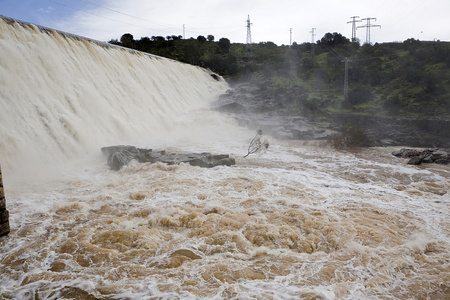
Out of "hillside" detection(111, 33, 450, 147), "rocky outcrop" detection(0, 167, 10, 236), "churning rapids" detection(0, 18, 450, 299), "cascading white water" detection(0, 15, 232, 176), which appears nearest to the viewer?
"churning rapids" detection(0, 18, 450, 299)

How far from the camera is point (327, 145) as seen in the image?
1501 centimetres

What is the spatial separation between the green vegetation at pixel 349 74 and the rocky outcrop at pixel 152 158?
14707mm

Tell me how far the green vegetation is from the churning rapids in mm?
12598

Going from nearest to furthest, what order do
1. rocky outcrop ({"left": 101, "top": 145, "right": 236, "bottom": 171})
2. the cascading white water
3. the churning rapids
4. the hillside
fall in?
the churning rapids < the cascading white water < rocky outcrop ({"left": 101, "top": 145, "right": 236, "bottom": 171}) < the hillside

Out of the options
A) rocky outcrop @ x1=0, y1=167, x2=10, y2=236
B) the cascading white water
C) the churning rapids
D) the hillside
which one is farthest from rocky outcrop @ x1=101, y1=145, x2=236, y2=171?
the hillside

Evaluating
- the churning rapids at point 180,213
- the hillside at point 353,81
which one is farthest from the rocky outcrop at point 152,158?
the hillside at point 353,81

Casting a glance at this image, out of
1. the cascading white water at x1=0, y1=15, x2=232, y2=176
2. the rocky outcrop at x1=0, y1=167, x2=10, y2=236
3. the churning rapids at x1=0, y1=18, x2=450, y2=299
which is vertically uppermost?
the cascading white water at x1=0, y1=15, x2=232, y2=176

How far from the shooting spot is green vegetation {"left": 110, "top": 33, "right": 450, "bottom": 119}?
911 inches

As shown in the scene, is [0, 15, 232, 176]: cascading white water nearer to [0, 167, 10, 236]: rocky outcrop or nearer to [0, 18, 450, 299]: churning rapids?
[0, 18, 450, 299]: churning rapids

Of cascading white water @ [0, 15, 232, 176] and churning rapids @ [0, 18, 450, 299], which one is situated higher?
cascading white water @ [0, 15, 232, 176]

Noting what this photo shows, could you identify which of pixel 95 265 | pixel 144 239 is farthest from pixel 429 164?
pixel 95 265

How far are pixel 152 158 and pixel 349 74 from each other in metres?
26.3

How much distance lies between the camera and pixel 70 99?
10742 mm

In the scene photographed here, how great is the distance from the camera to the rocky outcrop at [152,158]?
28.5 ft
